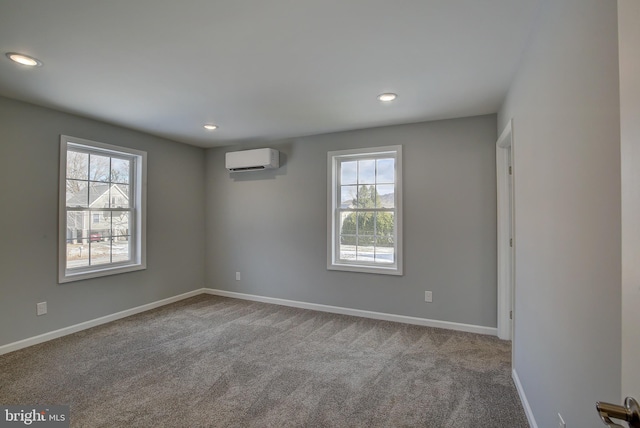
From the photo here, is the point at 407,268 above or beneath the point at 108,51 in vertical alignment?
beneath

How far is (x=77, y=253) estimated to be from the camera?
366cm

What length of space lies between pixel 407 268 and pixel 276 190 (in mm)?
2179

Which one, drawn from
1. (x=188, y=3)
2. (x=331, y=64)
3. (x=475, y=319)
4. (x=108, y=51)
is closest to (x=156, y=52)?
(x=108, y=51)

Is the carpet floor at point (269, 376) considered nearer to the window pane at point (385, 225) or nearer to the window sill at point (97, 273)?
the window sill at point (97, 273)

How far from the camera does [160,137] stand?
4.53 metres

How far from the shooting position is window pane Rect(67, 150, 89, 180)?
359 centimetres

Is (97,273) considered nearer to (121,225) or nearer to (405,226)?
(121,225)

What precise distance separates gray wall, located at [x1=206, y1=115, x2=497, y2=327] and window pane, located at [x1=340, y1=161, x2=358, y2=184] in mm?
252

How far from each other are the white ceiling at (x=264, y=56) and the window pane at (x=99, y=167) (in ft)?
2.02

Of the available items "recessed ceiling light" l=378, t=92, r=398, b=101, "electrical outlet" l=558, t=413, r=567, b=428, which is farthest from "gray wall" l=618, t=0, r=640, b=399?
"recessed ceiling light" l=378, t=92, r=398, b=101

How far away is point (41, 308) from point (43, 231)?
0.80m

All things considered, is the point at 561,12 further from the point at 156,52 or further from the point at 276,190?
the point at 276,190

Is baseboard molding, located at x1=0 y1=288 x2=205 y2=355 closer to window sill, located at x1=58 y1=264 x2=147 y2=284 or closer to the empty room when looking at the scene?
the empty room

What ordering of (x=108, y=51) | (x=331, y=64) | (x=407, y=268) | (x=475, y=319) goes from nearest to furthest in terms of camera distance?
(x=108, y=51) < (x=331, y=64) < (x=475, y=319) < (x=407, y=268)
